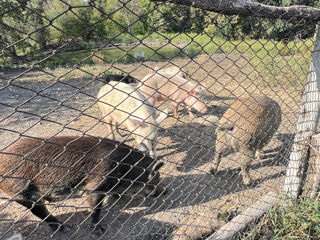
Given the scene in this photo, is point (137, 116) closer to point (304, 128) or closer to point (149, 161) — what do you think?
point (149, 161)

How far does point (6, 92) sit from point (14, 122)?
8.90 ft

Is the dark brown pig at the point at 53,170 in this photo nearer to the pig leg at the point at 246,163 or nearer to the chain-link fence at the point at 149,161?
the chain-link fence at the point at 149,161

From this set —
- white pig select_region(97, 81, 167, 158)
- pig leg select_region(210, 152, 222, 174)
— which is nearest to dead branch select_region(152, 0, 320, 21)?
white pig select_region(97, 81, 167, 158)

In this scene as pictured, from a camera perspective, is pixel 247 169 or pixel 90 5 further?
pixel 247 169

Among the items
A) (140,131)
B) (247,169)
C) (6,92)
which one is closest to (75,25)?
(6,92)

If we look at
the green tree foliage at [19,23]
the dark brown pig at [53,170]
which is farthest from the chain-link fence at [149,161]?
the green tree foliage at [19,23]

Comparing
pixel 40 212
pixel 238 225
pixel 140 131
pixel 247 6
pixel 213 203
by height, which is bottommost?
pixel 213 203

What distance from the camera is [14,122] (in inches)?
241

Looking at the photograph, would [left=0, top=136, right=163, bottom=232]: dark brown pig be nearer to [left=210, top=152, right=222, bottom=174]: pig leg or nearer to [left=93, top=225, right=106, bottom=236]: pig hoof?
[left=93, top=225, right=106, bottom=236]: pig hoof

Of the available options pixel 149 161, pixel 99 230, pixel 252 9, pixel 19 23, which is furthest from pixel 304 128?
pixel 19 23

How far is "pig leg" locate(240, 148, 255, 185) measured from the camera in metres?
3.65

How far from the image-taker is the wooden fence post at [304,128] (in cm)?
243

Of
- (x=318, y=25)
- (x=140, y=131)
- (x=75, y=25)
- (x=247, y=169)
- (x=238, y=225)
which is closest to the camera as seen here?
(x=318, y=25)

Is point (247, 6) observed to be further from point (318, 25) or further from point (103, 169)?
point (103, 169)
